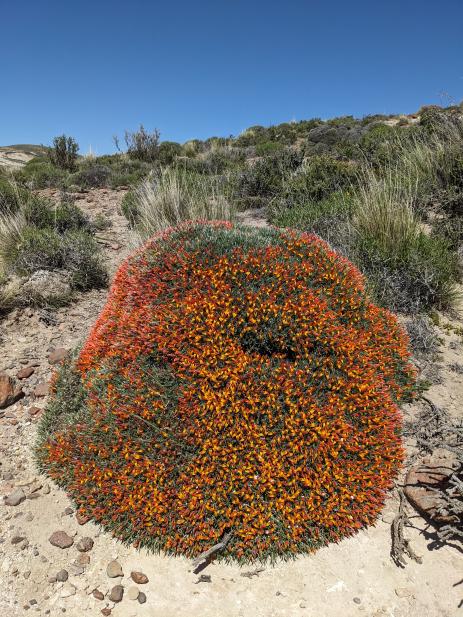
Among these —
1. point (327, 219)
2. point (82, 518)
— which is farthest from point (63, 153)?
point (82, 518)

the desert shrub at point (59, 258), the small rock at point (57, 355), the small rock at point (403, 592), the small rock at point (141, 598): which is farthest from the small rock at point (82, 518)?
the desert shrub at point (59, 258)

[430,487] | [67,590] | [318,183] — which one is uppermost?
[318,183]

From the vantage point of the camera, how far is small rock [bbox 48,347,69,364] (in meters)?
5.09

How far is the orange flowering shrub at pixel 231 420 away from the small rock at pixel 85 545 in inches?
6.0

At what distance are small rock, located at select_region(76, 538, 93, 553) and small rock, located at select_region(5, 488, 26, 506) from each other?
681 mm

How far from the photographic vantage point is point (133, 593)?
2.71m

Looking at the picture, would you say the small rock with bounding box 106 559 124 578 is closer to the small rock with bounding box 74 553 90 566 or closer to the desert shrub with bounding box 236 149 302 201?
the small rock with bounding box 74 553 90 566

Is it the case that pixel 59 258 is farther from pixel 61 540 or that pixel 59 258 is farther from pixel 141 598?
pixel 141 598

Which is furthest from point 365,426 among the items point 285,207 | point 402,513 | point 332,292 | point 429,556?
point 285,207

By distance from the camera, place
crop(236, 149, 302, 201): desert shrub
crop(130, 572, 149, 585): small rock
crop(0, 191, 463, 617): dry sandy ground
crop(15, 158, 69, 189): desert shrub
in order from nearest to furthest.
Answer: crop(0, 191, 463, 617): dry sandy ground < crop(130, 572, 149, 585): small rock < crop(236, 149, 302, 201): desert shrub < crop(15, 158, 69, 189): desert shrub

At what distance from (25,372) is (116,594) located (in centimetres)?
292

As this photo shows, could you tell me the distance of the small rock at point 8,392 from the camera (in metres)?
4.40

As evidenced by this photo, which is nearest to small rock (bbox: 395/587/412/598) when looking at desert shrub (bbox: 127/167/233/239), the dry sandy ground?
the dry sandy ground

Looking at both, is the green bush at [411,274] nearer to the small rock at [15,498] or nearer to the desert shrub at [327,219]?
the desert shrub at [327,219]
